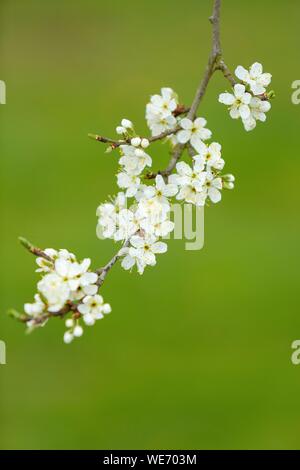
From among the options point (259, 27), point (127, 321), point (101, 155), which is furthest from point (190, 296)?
point (259, 27)

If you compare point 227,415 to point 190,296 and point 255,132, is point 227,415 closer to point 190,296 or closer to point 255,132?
point 190,296

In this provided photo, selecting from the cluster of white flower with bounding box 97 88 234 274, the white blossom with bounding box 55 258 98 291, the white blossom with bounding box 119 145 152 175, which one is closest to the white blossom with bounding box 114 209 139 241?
the cluster of white flower with bounding box 97 88 234 274

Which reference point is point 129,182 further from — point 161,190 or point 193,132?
point 193,132

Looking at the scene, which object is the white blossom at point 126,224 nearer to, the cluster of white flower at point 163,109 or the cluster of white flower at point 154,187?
the cluster of white flower at point 154,187

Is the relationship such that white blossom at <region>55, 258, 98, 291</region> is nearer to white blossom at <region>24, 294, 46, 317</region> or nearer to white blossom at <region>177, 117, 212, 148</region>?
white blossom at <region>24, 294, 46, 317</region>

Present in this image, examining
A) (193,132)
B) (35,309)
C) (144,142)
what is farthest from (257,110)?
(35,309)

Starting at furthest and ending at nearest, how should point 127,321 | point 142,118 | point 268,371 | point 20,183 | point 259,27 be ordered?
point 259,27 < point 142,118 < point 20,183 < point 127,321 < point 268,371
